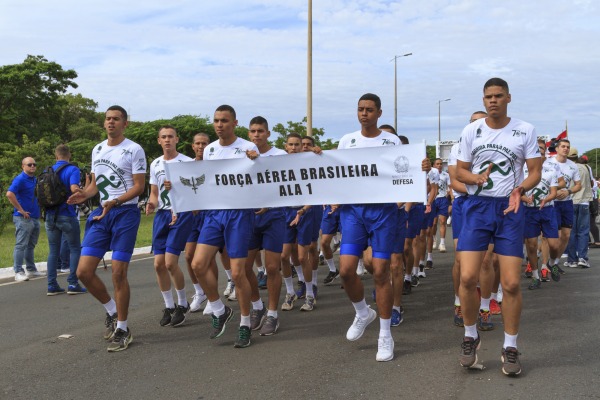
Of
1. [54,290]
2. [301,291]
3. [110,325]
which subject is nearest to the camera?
[110,325]

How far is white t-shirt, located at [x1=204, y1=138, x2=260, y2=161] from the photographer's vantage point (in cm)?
609

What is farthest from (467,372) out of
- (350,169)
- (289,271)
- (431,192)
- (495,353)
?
(431,192)

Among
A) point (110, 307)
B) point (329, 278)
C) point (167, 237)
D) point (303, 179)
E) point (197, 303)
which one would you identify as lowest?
point (329, 278)

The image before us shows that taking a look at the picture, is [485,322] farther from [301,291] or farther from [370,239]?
[301,291]

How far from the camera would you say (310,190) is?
5.96 m

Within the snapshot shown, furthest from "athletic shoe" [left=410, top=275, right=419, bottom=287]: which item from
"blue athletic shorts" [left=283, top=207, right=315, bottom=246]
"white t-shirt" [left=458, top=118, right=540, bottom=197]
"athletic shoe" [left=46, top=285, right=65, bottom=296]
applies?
"athletic shoe" [left=46, top=285, right=65, bottom=296]

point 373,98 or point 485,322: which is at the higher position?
point 373,98

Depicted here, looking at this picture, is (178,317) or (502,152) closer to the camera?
(502,152)

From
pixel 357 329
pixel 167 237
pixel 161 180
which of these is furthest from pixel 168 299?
pixel 357 329

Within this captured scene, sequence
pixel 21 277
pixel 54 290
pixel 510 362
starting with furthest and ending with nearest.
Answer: pixel 21 277, pixel 54 290, pixel 510 362

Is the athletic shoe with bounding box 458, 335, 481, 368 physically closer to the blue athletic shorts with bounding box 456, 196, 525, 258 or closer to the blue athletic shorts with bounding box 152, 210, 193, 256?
the blue athletic shorts with bounding box 456, 196, 525, 258

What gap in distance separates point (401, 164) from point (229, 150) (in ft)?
5.64

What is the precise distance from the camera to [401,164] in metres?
5.51

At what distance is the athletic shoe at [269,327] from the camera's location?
5902 mm
